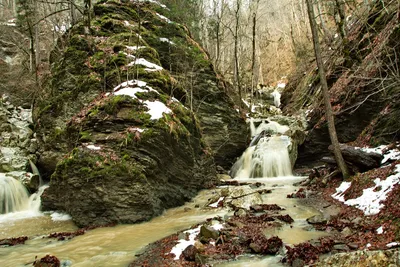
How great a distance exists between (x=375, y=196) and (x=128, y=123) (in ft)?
24.7

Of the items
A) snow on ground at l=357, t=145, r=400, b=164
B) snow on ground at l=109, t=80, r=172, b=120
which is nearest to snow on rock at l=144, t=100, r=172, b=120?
snow on ground at l=109, t=80, r=172, b=120

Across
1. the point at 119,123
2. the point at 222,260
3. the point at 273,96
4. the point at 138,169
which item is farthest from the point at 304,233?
the point at 273,96

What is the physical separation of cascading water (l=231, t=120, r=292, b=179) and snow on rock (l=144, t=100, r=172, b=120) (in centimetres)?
690

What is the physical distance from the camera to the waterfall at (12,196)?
1077 cm

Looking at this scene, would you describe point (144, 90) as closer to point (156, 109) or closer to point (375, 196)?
point (156, 109)

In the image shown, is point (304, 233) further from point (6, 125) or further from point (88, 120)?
point (6, 125)

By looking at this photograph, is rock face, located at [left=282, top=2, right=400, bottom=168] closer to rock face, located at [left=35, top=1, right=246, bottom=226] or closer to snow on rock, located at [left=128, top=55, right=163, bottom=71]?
rock face, located at [left=35, top=1, right=246, bottom=226]

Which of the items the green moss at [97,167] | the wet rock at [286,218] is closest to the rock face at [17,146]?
the green moss at [97,167]

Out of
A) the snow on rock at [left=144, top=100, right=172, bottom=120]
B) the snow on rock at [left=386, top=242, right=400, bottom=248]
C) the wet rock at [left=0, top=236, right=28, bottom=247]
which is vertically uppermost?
the snow on rock at [left=144, top=100, right=172, bottom=120]

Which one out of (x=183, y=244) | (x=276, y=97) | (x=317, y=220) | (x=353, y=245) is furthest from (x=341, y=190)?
Result: (x=276, y=97)

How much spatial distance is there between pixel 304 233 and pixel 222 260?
2099mm

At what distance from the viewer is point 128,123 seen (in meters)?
9.80

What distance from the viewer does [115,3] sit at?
17.4m

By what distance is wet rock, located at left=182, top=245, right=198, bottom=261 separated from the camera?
5.10 meters
